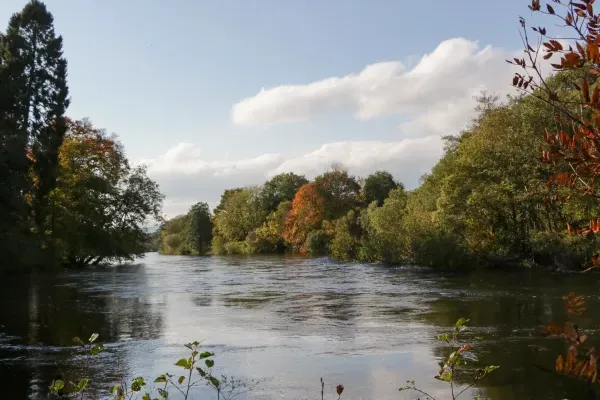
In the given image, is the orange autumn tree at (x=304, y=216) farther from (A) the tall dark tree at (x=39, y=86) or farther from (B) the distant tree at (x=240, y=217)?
(A) the tall dark tree at (x=39, y=86)

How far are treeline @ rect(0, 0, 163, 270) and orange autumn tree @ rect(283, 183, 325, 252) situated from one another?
3158 centimetres

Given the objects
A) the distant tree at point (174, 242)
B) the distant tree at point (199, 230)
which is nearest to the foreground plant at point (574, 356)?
the distant tree at point (199, 230)

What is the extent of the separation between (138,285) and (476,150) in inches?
860

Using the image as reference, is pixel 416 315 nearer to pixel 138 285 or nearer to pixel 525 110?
pixel 138 285

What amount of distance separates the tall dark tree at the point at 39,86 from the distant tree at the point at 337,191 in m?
45.7

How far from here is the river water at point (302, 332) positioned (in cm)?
954

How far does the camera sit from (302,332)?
562 inches

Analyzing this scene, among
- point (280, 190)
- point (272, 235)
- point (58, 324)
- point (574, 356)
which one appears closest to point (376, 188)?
point (272, 235)

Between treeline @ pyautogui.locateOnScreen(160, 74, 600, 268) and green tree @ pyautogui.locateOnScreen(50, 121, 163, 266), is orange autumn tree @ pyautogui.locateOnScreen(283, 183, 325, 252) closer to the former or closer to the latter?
treeline @ pyautogui.locateOnScreen(160, 74, 600, 268)

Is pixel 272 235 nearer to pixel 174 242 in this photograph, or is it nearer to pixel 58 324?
pixel 174 242

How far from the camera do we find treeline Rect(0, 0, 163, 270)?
95.7 feet

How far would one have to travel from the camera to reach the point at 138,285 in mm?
29219

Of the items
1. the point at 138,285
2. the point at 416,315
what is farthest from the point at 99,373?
the point at 138,285

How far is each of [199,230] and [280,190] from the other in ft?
64.8
